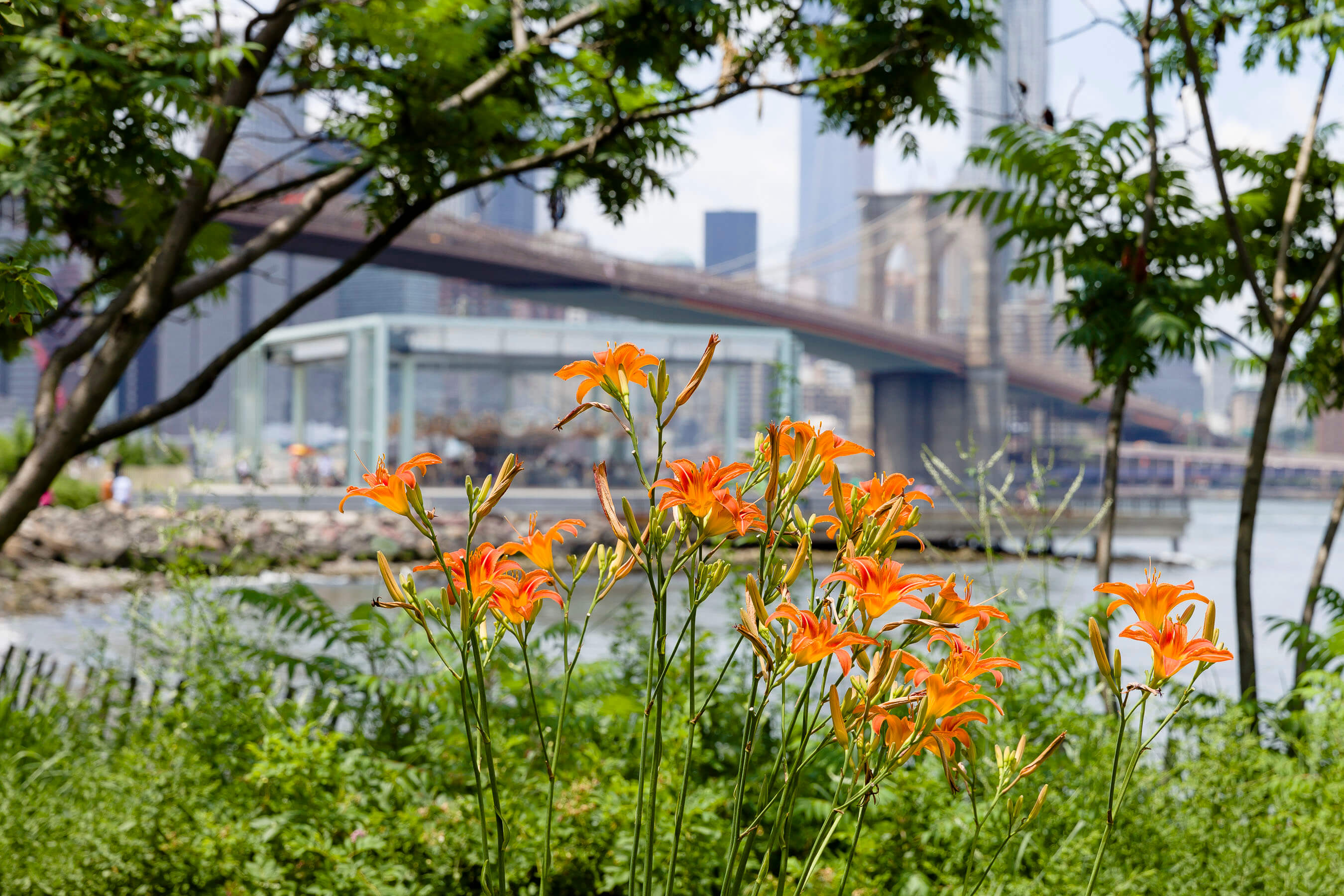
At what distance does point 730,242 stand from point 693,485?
35956 mm

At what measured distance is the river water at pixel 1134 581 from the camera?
12.0 feet

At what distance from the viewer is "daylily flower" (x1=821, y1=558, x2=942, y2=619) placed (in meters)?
0.90

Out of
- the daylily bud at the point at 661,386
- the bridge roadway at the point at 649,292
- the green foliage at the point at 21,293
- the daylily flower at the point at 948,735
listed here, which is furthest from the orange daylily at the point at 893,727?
the bridge roadway at the point at 649,292

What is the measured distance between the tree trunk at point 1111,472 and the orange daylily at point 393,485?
8.74 ft

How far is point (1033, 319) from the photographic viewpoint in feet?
101

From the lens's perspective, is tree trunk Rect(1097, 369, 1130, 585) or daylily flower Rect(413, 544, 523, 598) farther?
tree trunk Rect(1097, 369, 1130, 585)

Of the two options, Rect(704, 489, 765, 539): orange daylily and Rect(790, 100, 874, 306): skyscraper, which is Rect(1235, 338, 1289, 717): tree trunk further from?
Rect(790, 100, 874, 306): skyscraper

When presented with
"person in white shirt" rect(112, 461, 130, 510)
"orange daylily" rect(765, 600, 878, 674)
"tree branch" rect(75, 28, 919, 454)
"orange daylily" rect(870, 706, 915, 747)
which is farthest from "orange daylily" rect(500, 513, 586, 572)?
"person in white shirt" rect(112, 461, 130, 510)

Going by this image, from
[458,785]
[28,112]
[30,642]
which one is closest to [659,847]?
[458,785]

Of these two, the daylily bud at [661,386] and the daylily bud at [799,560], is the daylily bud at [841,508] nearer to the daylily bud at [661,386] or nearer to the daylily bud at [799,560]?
the daylily bud at [799,560]

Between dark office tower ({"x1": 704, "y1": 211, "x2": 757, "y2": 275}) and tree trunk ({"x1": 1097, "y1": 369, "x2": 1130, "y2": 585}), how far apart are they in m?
30.7

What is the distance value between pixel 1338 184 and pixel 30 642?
9.85m

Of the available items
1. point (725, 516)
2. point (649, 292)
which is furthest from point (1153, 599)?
point (649, 292)

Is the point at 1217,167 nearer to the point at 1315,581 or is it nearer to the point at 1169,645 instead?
the point at 1315,581
